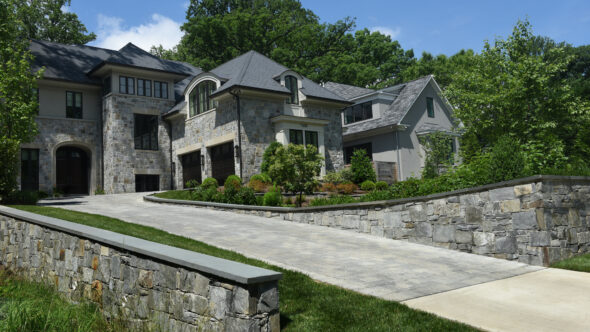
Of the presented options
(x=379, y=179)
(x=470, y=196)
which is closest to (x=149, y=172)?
(x=379, y=179)

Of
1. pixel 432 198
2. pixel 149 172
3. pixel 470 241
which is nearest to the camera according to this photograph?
pixel 470 241

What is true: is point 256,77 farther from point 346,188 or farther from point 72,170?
point 72,170

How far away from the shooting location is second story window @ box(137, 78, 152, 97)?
2822 cm

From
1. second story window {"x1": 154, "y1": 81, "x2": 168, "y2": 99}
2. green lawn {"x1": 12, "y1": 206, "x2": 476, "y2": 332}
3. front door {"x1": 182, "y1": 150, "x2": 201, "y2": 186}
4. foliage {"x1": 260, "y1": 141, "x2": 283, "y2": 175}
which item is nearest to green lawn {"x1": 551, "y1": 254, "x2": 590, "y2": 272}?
green lawn {"x1": 12, "y1": 206, "x2": 476, "y2": 332}

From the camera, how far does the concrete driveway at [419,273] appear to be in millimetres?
5469

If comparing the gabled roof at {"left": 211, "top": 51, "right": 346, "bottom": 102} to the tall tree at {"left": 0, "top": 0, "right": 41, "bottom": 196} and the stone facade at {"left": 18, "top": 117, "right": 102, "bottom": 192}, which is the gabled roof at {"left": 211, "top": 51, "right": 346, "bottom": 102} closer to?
the tall tree at {"left": 0, "top": 0, "right": 41, "bottom": 196}

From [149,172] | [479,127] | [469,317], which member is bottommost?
[469,317]

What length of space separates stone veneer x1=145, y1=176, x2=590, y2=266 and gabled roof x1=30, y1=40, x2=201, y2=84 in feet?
72.2

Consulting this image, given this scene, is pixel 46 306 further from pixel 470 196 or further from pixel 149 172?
pixel 149 172

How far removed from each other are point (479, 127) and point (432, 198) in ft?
56.7

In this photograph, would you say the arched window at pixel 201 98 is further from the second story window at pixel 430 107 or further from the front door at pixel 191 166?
the second story window at pixel 430 107

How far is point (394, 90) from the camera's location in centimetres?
3259

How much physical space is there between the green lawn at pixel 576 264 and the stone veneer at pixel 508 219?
0.53 ft

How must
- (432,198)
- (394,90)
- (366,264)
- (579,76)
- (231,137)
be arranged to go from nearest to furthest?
(366,264)
(432,198)
(231,137)
(394,90)
(579,76)
